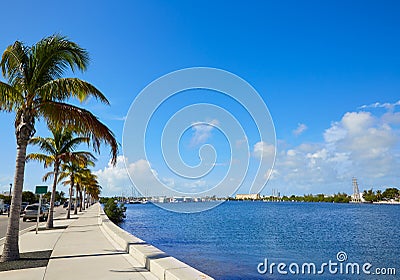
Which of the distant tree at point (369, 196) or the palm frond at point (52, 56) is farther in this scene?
the distant tree at point (369, 196)

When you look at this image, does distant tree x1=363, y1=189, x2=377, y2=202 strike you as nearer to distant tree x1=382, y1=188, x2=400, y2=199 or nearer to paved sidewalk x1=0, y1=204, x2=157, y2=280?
distant tree x1=382, y1=188, x2=400, y2=199

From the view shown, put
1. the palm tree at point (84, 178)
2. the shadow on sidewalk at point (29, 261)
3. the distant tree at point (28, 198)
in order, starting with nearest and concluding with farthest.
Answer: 1. the shadow on sidewalk at point (29, 261)
2. the palm tree at point (84, 178)
3. the distant tree at point (28, 198)

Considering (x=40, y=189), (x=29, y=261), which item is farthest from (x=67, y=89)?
(x=40, y=189)

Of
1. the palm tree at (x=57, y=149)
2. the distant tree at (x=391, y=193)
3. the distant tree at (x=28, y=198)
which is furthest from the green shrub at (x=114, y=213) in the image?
the distant tree at (x=391, y=193)

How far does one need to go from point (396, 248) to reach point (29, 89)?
82.8 feet

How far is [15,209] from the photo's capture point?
33.0ft

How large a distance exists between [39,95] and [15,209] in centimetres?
332

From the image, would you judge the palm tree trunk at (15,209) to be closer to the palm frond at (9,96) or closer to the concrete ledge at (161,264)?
the palm frond at (9,96)

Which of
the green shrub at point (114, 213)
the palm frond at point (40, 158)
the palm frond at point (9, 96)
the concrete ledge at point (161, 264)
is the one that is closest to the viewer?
the concrete ledge at point (161, 264)

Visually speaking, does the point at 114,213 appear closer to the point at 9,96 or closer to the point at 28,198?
the point at 9,96

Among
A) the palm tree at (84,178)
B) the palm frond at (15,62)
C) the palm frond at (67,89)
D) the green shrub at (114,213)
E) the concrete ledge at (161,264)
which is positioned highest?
the palm frond at (15,62)

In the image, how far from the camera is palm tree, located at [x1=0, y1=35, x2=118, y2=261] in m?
10.1

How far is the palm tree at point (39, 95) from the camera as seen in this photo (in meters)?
10.1

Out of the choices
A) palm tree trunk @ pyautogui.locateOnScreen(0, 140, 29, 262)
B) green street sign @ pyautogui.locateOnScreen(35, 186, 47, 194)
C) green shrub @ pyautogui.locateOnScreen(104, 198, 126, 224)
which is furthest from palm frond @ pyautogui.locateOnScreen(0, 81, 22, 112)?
green shrub @ pyautogui.locateOnScreen(104, 198, 126, 224)
